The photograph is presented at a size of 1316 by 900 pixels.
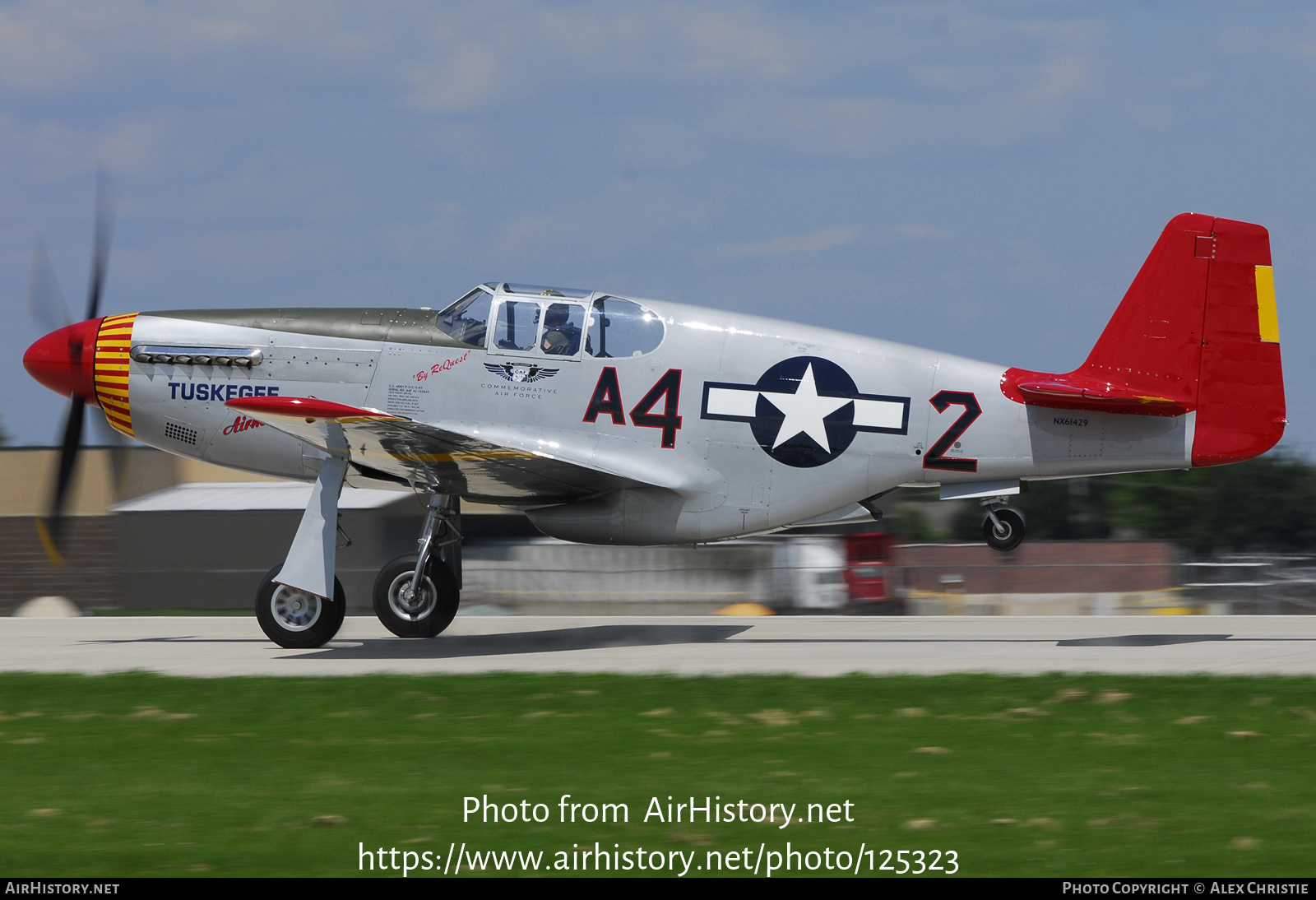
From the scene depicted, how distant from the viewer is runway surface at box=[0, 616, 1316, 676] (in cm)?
1100

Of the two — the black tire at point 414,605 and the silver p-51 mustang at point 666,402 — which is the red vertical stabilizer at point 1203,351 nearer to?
the silver p-51 mustang at point 666,402

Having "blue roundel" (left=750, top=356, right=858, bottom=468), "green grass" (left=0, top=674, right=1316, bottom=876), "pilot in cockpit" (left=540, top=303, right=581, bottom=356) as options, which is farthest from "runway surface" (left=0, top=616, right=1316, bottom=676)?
"pilot in cockpit" (left=540, top=303, right=581, bottom=356)

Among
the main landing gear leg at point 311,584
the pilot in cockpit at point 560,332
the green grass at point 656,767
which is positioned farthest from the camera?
the pilot in cockpit at point 560,332

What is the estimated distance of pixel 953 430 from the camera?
12344mm

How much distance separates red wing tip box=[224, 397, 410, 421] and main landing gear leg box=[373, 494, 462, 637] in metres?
2.19

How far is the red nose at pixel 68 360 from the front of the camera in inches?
515

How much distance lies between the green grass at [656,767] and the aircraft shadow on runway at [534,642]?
200 cm

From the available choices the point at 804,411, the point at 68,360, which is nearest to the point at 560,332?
the point at 804,411

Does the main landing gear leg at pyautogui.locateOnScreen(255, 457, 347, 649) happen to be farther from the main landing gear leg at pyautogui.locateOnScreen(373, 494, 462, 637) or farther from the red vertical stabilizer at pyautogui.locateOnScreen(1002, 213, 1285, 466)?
the red vertical stabilizer at pyautogui.locateOnScreen(1002, 213, 1285, 466)

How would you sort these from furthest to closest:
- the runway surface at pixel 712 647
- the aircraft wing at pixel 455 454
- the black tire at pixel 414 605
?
1. the black tire at pixel 414 605
2. the aircraft wing at pixel 455 454
3. the runway surface at pixel 712 647

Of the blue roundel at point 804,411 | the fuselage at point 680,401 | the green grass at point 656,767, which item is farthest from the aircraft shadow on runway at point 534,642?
the blue roundel at point 804,411
